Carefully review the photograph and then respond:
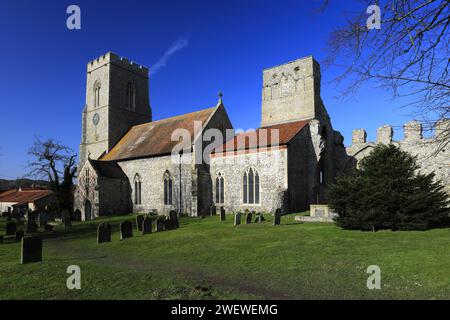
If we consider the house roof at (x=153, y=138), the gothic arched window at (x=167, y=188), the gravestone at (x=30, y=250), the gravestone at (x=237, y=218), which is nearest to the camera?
the gravestone at (x=30, y=250)

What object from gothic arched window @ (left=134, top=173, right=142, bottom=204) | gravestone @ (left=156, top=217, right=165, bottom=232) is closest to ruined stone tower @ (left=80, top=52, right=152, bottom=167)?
gothic arched window @ (left=134, top=173, right=142, bottom=204)

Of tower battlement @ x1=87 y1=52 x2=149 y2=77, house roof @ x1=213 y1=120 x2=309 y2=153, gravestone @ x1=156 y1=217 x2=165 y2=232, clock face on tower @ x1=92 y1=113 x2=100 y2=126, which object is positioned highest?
tower battlement @ x1=87 y1=52 x2=149 y2=77

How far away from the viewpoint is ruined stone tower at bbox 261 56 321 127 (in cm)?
Result: 2717

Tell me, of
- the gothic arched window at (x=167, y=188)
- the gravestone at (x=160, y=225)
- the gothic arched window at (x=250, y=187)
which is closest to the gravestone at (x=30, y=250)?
the gravestone at (x=160, y=225)

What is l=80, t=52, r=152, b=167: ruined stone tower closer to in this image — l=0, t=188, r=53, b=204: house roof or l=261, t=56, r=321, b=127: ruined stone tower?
l=0, t=188, r=53, b=204: house roof

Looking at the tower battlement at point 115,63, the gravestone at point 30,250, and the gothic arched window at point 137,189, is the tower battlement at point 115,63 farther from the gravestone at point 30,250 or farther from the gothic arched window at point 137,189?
the gravestone at point 30,250

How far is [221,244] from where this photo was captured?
10914mm

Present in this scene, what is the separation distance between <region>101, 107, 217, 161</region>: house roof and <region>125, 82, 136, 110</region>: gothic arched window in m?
3.79

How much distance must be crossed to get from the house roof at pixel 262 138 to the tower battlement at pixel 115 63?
1760 cm

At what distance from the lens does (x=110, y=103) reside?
32.3m

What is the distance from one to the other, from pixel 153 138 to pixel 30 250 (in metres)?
19.6

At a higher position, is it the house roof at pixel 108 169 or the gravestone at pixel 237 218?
the house roof at pixel 108 169

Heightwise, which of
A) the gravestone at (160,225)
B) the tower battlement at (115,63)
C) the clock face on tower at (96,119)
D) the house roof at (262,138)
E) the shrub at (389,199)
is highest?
the tower battlement at (115,63)

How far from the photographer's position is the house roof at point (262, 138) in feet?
69.1
